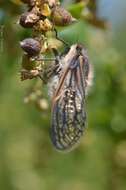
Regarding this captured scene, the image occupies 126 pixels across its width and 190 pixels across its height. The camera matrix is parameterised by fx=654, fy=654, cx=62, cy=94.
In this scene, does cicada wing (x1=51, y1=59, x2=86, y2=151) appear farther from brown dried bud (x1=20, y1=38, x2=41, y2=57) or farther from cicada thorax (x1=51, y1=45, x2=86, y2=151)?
brown dried bud (x1=20, y1=38, x2=41, y2=57)

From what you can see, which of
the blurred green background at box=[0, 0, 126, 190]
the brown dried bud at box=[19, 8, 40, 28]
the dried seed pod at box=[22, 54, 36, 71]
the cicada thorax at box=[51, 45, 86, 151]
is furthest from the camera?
the blurred green background at box=[0, 0, 126, 190]

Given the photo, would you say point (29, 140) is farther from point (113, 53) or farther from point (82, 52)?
point (82, 52)

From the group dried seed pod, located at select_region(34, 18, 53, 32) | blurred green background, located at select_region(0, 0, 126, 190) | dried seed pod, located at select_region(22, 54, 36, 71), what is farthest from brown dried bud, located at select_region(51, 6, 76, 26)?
blurred green background, located at select_region(0, 0, 126, 190)

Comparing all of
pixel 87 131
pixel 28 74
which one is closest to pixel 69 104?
pixel 28 74

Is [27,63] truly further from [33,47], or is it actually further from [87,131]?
[87,131]

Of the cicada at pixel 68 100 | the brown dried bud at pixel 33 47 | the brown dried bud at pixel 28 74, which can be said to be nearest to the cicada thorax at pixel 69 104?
the cicada at pixel 68 100

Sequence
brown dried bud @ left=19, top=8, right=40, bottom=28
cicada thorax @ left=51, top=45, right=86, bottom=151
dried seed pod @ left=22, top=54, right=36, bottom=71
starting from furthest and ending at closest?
cicada thorax @ left=51, top=45, right=86, bottom=151 < dried seed pod @ left=22, top=54, right=36, bottom=71 < brown dried bud @ left=19, top=8, right=40, bottom=28

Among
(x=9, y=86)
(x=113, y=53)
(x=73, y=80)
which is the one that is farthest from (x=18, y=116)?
(x=73, y=80)
